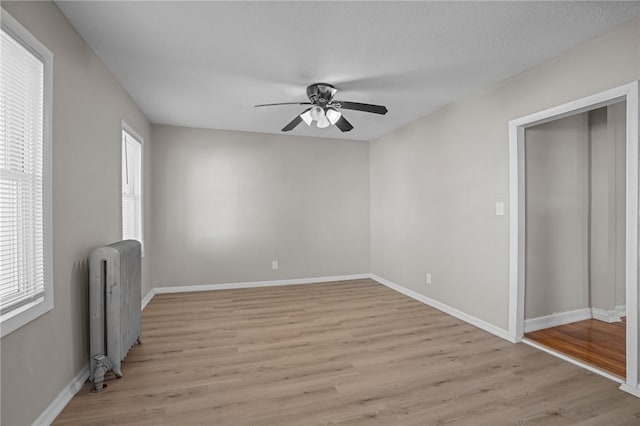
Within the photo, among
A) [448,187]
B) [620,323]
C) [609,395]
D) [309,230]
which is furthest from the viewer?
[309,230]

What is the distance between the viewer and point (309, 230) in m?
5.34

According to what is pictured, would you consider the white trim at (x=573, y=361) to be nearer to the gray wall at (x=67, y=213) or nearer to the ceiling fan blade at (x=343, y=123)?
the ceiling fan blade at (x=343, y=123)

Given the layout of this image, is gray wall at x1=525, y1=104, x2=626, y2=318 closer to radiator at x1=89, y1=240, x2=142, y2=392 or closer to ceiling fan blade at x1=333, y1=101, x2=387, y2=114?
ceiling fan blade at x1=333, y1=101, x2=387, y2=114

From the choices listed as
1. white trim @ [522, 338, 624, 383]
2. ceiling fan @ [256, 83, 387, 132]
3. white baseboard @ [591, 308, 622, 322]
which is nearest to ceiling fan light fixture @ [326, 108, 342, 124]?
ceiling fan @ [256, 83, 387, 132]

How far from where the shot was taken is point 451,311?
12.1 feet

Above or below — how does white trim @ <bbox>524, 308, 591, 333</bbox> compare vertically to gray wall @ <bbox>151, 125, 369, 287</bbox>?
below

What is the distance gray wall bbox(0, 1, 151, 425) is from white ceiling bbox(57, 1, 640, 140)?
24 cm

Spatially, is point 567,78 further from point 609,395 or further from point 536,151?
point 609,395

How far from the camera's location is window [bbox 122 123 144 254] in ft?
11.6

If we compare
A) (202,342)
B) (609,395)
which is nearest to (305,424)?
(202,342)

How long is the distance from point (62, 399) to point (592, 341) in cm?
427

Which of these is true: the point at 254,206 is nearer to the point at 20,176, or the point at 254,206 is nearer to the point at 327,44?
the point at 327,44

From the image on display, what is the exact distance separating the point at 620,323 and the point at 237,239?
490 centimetres

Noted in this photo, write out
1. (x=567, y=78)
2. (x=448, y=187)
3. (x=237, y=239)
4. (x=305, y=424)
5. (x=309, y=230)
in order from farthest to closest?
(x=309, y=230), (x=237, y=239), (x=448, y=187), (x=567, y=78), (x=305, y=424)
